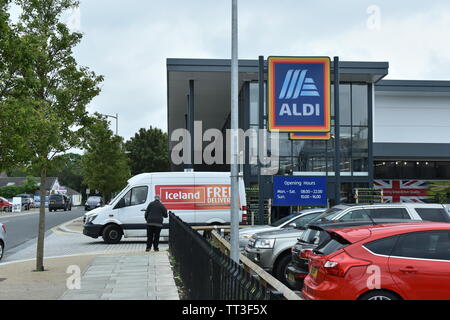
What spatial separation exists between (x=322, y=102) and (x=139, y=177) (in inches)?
294

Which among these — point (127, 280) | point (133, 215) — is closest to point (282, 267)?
point (127, 280)

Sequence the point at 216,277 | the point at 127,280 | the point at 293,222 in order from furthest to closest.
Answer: the point at 293,222
the point at 127,280
the point at 216,277

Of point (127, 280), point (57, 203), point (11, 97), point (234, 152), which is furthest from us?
point (57, 203)

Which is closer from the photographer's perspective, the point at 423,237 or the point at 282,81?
the point at 423,237

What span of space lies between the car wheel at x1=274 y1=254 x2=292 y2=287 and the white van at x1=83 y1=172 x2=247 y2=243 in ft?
33.2

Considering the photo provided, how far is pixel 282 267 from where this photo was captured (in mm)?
12031

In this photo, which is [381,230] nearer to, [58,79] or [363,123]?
[58,79]

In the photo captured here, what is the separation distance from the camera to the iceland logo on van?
20.0 m

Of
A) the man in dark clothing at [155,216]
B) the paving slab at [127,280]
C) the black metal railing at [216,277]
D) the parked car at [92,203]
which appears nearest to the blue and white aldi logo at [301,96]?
the man in dark clothing at [155,216]

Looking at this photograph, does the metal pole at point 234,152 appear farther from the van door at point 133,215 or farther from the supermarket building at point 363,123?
the supermarket building at point 363,123

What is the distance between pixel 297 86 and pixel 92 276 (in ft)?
34.6

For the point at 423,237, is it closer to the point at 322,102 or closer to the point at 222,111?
the point at 322,102

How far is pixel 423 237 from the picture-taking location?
757cm

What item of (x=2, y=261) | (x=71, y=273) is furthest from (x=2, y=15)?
(x=2, y=261)
